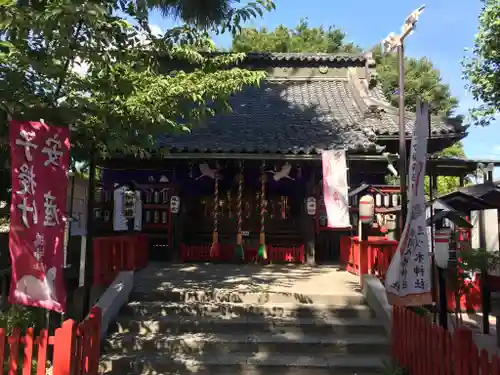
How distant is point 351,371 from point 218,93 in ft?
13.7

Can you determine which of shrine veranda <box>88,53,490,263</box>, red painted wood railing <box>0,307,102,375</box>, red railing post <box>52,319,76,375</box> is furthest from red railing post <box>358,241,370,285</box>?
red railing post <box>52,319,76,375</box>

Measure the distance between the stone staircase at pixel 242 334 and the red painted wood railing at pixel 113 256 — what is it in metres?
0.68

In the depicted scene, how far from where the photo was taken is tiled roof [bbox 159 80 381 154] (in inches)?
415

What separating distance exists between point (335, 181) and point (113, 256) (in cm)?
478

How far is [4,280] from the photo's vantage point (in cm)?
867

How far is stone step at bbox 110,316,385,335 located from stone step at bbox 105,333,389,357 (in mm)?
261

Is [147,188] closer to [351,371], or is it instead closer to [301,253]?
[301,253]

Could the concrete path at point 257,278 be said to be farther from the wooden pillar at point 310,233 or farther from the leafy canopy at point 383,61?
the leafy canopy at point 383,61

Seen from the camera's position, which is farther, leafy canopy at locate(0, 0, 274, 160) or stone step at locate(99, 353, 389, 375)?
stone step at locate(99, 353, 389, 375)

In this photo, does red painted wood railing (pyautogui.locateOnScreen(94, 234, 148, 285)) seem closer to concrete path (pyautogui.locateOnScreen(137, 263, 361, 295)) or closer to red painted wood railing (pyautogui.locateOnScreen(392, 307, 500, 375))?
concrete path (pyautogui.locateOnScreen(137, 263, 361, 295))

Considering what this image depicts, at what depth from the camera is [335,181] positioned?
31.3ft

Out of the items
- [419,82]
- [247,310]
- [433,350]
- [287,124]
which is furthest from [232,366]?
[419,82]

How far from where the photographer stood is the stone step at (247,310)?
23.6ft

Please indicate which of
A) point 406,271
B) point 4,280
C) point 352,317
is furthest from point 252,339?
point 4,280
